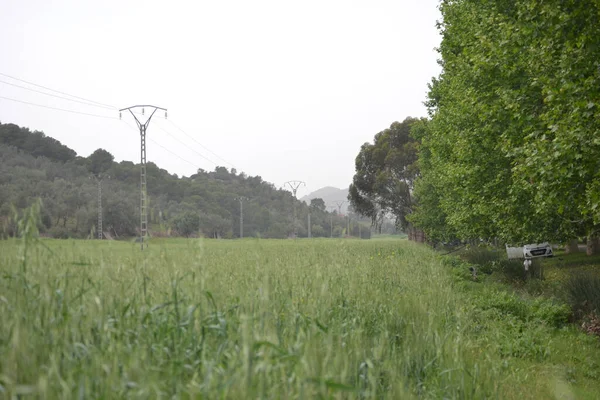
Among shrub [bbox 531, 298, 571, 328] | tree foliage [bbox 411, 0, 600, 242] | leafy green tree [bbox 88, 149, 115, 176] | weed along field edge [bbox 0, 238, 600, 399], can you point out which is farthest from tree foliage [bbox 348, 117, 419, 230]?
weed along field edge [bbox 0, 238, 600, 399]

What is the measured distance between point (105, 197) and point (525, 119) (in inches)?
1853

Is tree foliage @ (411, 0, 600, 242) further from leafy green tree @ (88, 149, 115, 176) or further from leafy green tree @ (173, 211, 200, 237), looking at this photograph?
leafy green tree @ (88, 149, 115, 176)

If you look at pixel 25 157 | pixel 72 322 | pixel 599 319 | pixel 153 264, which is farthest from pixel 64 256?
pixel 25 157

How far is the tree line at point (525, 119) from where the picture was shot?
32.1 feet

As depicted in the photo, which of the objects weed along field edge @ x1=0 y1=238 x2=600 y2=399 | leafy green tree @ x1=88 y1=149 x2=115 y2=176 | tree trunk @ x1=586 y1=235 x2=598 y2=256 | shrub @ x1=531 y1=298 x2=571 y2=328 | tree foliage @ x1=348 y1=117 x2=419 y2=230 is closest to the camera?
weed along field edge @ x1=0 y1=238 x2=600 y2=399

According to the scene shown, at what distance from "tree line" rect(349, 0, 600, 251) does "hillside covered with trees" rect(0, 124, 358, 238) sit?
16.9 ft

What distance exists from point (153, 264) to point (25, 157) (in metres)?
37.7

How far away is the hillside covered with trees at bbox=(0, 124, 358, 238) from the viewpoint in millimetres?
7483

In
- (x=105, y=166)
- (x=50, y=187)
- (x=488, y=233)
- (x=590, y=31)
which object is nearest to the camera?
(x=590, y=31)

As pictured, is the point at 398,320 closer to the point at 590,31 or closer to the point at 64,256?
the point at 64,256

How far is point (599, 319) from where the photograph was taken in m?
11.6

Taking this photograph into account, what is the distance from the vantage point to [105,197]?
2051 inches

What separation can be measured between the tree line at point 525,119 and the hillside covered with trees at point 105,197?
16.9ft

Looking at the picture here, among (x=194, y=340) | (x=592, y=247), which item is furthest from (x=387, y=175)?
(x=194, y=340)
